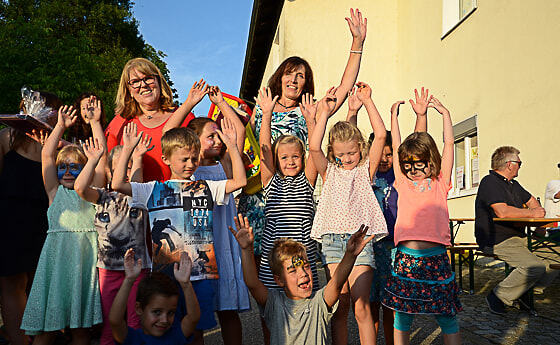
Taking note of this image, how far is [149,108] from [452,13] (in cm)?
1060

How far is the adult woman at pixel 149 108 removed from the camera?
3629 millimetres

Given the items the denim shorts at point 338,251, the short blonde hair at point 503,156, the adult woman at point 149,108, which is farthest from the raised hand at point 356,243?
the short blonde hair at point 503,156

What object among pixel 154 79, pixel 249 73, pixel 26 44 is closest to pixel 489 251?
pixel 154 79

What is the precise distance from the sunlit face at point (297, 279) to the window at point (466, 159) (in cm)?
899

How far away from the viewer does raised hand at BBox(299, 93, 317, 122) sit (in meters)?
3.83

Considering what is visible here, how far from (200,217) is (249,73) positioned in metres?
24.5

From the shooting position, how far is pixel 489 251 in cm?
645

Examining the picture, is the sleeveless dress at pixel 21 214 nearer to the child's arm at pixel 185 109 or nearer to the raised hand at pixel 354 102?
the child's arm at pixel 185 109

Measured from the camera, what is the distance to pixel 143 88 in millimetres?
3760

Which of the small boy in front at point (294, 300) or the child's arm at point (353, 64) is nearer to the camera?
the small boy in front at point (294, 300)

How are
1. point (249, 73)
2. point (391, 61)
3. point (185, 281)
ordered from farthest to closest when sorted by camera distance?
1. point (249, 73)
2. point (391, 61)
3. point (185, 281)

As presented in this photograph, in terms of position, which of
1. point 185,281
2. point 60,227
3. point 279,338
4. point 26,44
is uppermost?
point 26,44

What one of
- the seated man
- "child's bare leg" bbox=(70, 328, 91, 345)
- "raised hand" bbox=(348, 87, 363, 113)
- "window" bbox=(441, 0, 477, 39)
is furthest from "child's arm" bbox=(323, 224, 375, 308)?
"window" bbox=(441, 0, 477, 39)

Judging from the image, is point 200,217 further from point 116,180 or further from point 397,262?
point 397,262
